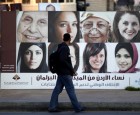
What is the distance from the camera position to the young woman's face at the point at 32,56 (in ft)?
49.2

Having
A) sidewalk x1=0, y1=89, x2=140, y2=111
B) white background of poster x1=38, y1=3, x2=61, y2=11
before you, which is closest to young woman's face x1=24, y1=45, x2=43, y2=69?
sidewalk x1=0, y1=89, x2=140, y2=111

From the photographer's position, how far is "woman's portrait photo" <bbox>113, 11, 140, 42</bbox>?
591 inches

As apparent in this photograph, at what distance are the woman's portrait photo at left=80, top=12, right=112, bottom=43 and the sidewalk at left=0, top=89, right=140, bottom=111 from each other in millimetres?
1971

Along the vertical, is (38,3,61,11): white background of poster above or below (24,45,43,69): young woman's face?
above

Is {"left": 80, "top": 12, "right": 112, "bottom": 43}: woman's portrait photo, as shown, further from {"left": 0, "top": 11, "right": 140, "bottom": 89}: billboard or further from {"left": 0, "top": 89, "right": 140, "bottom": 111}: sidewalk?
{"left": 0, "top": 89, "right": 140, "bottom": 111}: sidewalk

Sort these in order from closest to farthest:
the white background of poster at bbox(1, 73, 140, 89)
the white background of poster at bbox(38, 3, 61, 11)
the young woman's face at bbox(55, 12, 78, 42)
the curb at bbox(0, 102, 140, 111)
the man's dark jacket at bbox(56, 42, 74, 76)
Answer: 1. the man's dark jacket at bbox(56, 42, 74, 76)
2. the curb at bbox(0, 102, 140, 111)
3. the white background of poster at bbox(1, 73, 140, 89)
4. the young woman's face at bbox(55, 12, 78, 42)
5. the white background of poster at bbox(38, 3, 61, 11)

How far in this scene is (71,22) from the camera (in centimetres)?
1500

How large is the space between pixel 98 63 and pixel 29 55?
7.02 ft

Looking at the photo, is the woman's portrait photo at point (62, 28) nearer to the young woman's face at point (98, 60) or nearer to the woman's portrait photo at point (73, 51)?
the woman's portrait photo at point (73, 51)

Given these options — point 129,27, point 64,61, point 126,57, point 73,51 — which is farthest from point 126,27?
point 64,61

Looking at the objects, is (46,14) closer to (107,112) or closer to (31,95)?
(31,95)

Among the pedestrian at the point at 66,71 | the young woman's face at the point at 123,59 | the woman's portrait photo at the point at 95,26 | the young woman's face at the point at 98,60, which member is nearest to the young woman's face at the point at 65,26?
the woman's portrait photo at the point at 95,26

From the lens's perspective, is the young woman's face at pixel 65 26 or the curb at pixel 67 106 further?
the young woman's face at pixel 65 26

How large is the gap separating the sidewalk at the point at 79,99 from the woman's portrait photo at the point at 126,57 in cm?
128
